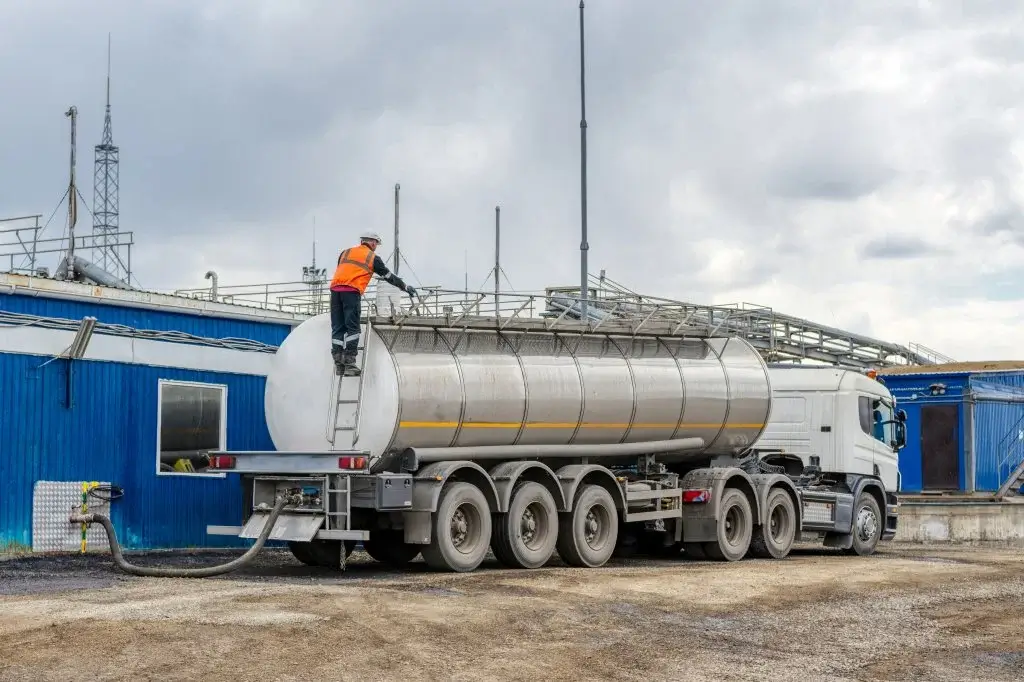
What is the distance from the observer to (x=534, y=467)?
1980cm

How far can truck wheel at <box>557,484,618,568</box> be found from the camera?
20.2 meters

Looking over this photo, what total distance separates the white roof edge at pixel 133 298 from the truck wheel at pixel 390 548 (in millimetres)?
5200

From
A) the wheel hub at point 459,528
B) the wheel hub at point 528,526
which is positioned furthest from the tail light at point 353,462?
the wheel hub at point 528,526

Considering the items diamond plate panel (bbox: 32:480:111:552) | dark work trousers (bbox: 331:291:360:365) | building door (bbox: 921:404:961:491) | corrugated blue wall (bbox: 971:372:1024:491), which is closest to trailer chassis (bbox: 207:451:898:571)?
dark work trousers (bbox: 331:291:360:365)

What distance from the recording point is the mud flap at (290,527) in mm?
17672

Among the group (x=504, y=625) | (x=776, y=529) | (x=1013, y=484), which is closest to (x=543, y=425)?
(x=776, y=529)

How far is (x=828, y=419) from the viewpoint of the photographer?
24984mm

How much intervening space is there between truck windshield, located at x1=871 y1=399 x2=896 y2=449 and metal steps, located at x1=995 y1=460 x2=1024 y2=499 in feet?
23.7

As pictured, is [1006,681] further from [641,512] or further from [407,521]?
[641,512]

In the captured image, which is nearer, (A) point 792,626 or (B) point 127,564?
(A) point 792,626

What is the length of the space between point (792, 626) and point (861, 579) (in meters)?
5.06

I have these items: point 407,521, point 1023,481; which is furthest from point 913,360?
point 407,521

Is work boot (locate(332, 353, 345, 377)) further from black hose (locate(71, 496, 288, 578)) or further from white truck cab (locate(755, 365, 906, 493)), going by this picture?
white truck cab (locate(755, 365, 906, 493))

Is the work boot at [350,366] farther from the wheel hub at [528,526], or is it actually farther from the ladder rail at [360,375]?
the wheel hub at [528,526]
